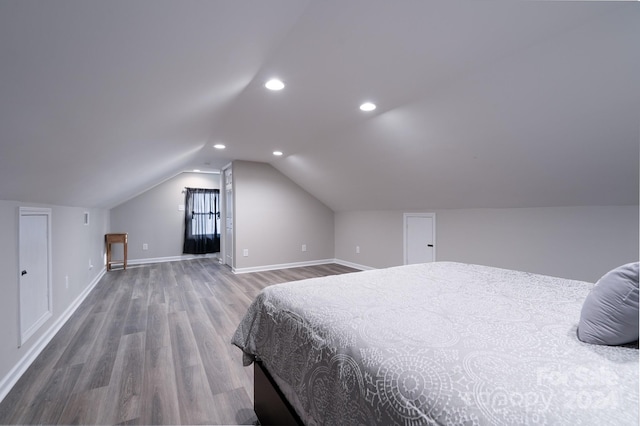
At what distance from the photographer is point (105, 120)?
1.44m

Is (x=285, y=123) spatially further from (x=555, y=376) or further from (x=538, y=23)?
(x=555, y=376)

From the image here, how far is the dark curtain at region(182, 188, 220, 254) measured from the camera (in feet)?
21.1

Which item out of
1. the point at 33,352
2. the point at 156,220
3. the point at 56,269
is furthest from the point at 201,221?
the point at 33,352

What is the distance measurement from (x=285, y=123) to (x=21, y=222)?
2289 millimetres

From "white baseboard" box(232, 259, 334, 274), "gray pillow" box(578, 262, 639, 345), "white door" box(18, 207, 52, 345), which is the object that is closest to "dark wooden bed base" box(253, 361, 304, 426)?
"gray pillow" box(578, 262, 639, 345)

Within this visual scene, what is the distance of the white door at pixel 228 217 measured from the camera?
212 inches

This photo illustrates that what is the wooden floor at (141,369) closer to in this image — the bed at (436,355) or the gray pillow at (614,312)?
the bed at (436,355)

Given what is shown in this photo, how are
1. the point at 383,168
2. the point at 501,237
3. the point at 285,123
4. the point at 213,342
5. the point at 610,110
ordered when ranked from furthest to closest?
the point at 383,168 < the point at 501,237 < the point at 285,123 < the point at 213,342 < the point at 610,110

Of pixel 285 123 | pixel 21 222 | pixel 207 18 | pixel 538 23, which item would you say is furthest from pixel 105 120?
pixel 538 23

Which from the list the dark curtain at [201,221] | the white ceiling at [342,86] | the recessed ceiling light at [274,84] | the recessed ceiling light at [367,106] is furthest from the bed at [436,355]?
the dark curtain at [201,221]

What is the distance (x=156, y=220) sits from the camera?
6.18 m

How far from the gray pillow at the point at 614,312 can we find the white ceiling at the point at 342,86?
1259mm

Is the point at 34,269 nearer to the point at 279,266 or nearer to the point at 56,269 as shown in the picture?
the point at 56,269

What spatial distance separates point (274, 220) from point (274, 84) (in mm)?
3539
